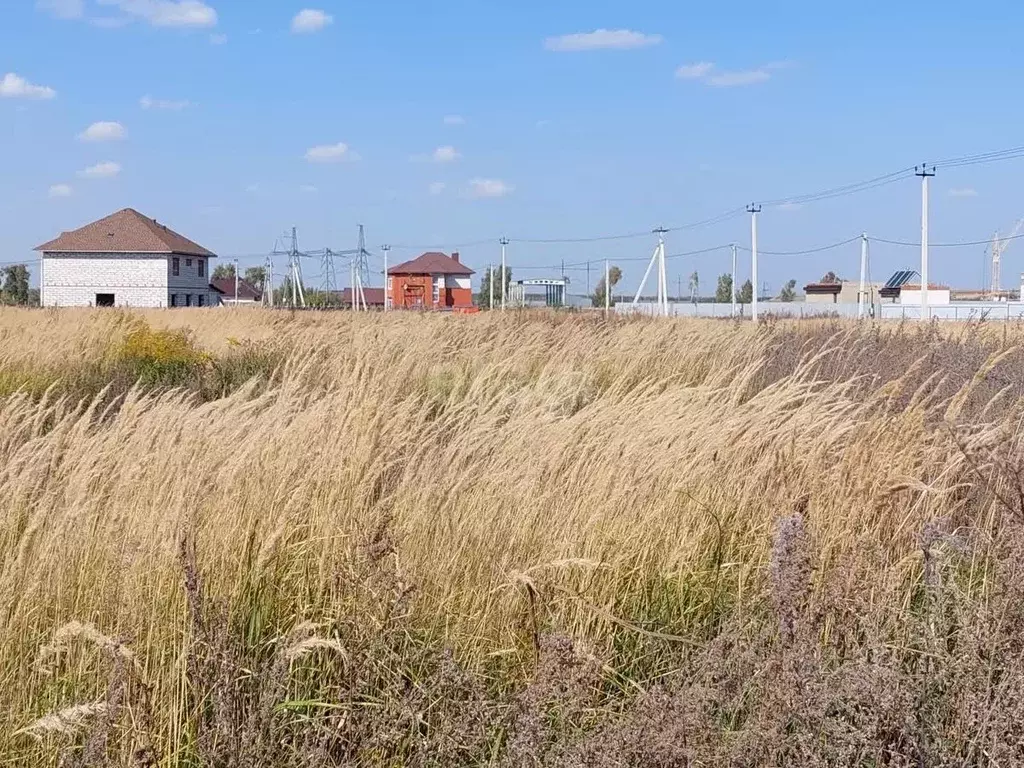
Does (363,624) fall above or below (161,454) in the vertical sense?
below

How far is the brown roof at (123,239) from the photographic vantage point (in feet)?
207

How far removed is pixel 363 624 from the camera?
298cm

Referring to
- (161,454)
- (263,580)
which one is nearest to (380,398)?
(161,454)

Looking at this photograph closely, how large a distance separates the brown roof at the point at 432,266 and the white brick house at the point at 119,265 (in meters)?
31.5

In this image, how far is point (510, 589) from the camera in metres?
3.34

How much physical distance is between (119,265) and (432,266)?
37177mm

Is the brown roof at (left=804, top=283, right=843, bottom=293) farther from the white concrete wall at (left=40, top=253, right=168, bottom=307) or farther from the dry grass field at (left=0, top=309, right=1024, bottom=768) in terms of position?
the dry grass field at (left=0, top=309, right=1024, bottom=768)

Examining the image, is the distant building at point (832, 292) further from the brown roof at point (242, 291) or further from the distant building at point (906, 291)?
the brown roof at point (242, 291)

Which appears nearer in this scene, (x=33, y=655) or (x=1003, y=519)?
(x=33, y=655)

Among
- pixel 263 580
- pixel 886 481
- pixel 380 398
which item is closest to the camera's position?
pixel 263 580

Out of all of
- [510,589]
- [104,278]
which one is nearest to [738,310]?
[104,278]

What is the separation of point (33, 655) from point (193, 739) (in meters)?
0.54

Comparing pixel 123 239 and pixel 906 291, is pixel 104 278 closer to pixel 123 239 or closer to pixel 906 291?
pixel 123 239

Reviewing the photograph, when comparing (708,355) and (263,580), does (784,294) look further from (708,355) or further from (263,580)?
(263,580)
